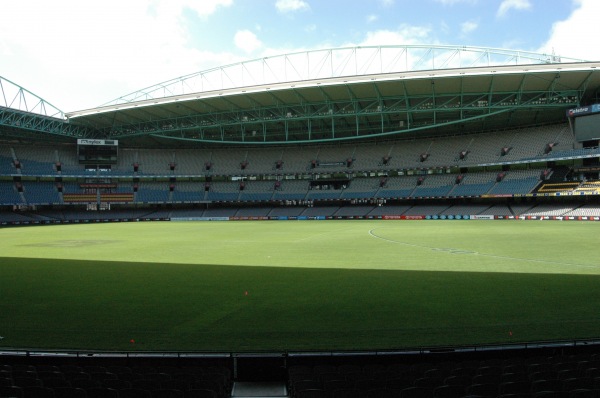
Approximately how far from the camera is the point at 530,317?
10.1 m

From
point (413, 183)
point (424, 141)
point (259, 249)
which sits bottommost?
point (259, 249)

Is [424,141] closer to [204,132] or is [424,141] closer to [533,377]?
[204,132]

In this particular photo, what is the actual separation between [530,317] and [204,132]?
69.9 metres

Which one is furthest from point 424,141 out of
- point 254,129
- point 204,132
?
point 204,132

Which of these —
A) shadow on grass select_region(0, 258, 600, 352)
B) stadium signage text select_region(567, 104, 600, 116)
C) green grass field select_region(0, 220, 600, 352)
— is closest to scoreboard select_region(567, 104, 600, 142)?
stadium signage text select_region(567, 104, 600, 116)

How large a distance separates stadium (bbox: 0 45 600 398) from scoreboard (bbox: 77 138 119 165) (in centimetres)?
34

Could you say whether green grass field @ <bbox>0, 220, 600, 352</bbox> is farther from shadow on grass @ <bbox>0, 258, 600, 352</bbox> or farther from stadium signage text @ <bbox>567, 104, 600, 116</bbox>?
stadium signage text @ <bbox>567, 104, 600, 116</bbox>

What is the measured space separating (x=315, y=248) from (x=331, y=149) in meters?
57.5

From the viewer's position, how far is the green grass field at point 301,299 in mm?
9055

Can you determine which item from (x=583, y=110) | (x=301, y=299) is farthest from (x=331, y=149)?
(x=301, y=299)

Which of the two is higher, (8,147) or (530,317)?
(8,147)

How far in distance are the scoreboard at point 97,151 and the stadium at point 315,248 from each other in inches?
13.4

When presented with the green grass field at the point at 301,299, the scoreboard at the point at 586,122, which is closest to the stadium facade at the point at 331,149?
the scoreboard at the point at 586,122

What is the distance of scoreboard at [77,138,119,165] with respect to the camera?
7256cm
